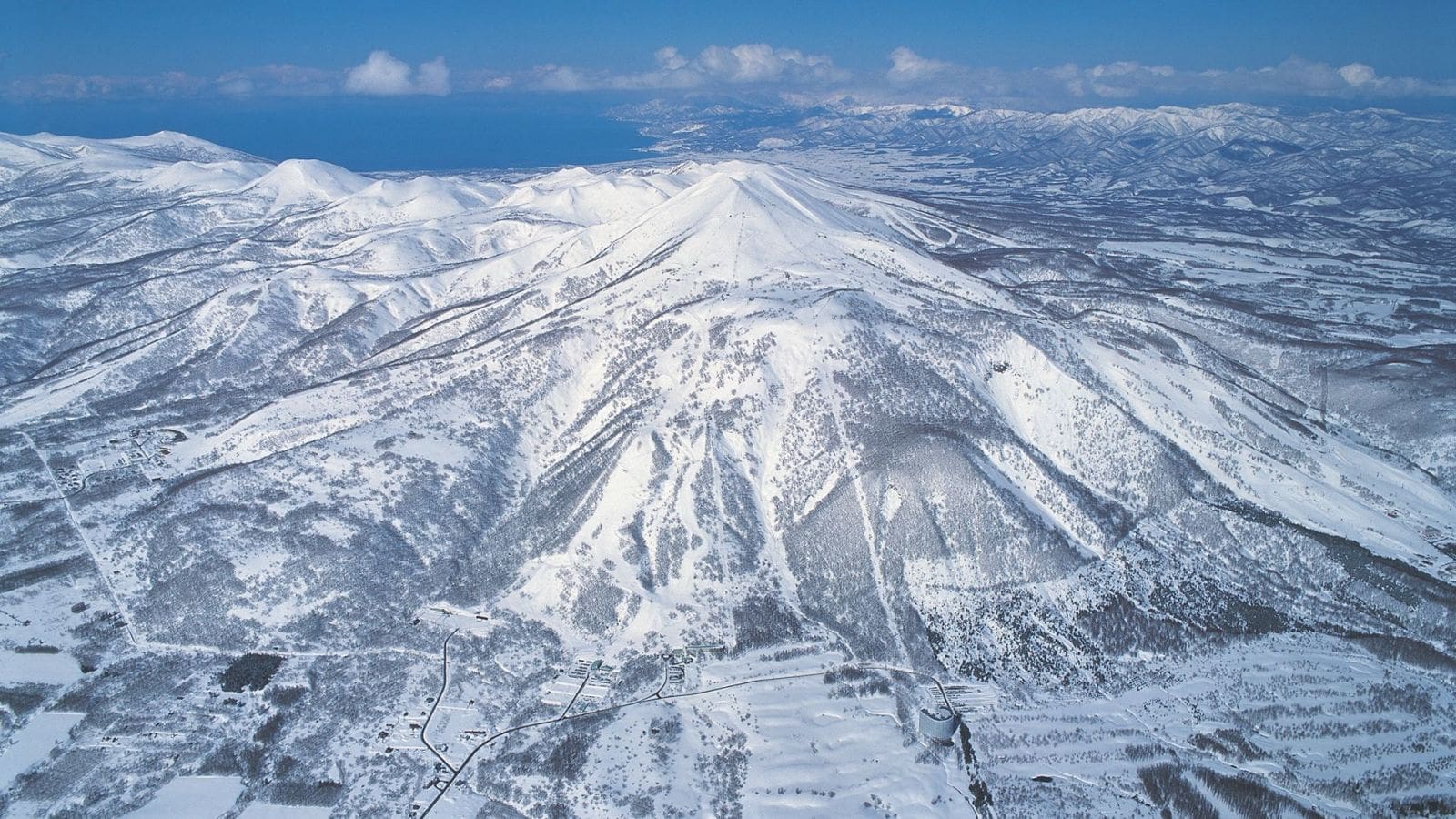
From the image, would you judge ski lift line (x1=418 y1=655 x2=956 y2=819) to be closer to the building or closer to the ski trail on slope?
the building

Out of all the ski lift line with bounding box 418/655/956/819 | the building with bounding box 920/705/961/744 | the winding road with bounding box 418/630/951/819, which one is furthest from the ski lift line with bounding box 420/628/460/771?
the building with bounding box 920/705/961/744

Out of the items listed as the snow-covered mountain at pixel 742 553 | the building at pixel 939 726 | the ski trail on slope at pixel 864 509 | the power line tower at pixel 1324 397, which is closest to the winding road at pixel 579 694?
the snow-covered mountain at pixel 742 553

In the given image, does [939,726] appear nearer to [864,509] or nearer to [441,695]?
[864,509]

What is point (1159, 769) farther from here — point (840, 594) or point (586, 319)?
point (586, 319)

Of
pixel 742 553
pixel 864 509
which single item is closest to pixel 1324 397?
pixel 864 509

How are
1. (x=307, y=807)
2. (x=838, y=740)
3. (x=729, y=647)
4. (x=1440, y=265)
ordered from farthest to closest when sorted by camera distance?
(x=1440, y=265), (x=729, y=647), (x=838, y=740), (x=307, y=807)

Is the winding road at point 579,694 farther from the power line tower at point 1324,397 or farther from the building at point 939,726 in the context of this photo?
the power line tower at point 1324,397

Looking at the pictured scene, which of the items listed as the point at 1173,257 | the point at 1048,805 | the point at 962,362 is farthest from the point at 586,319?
the point at 1173,257

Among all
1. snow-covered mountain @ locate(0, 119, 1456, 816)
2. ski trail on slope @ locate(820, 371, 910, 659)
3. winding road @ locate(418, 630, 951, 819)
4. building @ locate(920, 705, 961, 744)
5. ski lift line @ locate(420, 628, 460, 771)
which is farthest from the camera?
ski trail on slope @ locate(820, 371, 910, 659)
